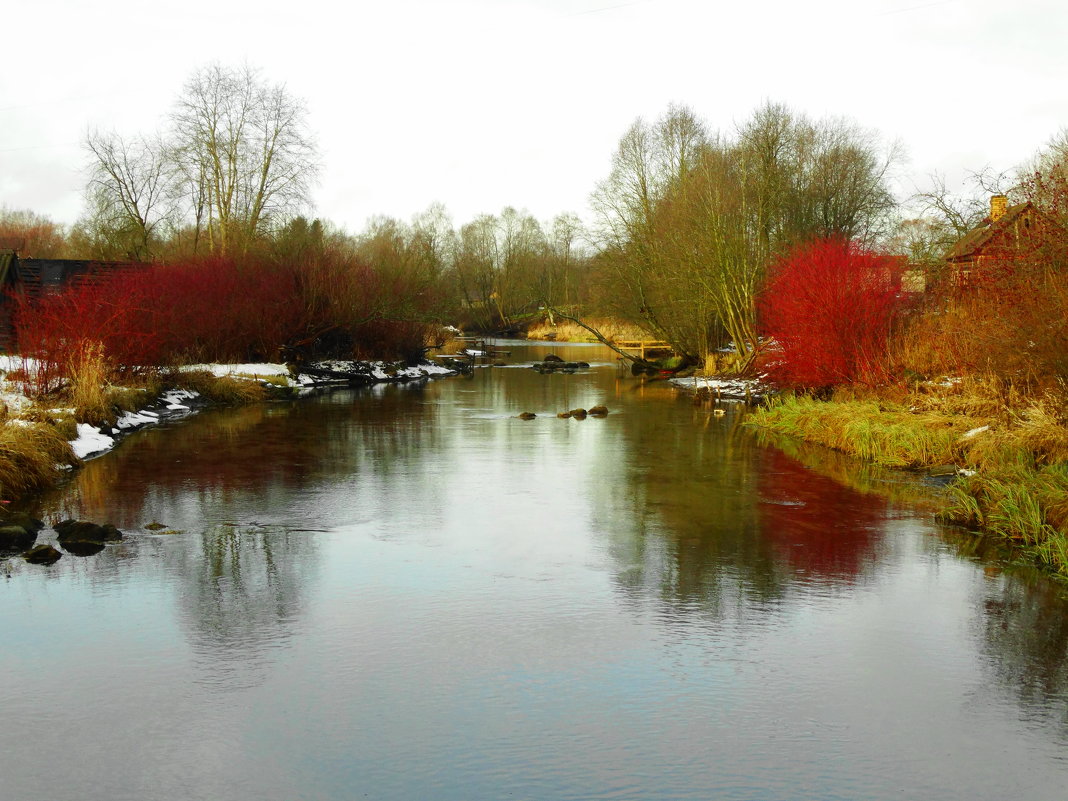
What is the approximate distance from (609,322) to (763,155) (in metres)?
20.0

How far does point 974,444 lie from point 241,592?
11.5 metres

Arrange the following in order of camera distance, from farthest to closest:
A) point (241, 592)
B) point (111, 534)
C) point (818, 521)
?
1. point (818, 521)
2. point (111, 534)
3. point (241, 592)

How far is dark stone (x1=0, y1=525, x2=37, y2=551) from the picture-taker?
35.8 ft

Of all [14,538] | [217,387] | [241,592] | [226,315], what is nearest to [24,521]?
[14,538]

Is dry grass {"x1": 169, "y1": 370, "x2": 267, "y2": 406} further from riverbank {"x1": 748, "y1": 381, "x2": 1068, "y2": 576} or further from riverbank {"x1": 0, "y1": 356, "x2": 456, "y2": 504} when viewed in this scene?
riverbank {"x1": 748, "y1": 381, "x2": 1068, "y2": 576}

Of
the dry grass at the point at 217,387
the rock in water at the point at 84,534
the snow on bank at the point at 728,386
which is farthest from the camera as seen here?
the snow on bank at the point at 728,386

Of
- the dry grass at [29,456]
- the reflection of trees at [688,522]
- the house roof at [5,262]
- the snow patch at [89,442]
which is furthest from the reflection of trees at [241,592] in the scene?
the house roof at [5,262]

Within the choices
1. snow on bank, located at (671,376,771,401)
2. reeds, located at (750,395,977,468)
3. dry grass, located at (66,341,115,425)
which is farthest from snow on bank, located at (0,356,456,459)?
reeds, located at (750,395,977,468)

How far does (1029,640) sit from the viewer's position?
807cm

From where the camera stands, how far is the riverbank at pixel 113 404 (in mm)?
14414

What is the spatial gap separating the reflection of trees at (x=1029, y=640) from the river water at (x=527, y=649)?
0.03 meters

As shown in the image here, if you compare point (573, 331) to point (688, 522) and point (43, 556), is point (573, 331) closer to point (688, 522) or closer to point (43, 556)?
point (688, 522)

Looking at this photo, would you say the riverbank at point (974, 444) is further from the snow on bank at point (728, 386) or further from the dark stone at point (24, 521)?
the dark stone at point (24, 521)

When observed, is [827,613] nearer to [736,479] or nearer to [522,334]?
[736,479]
